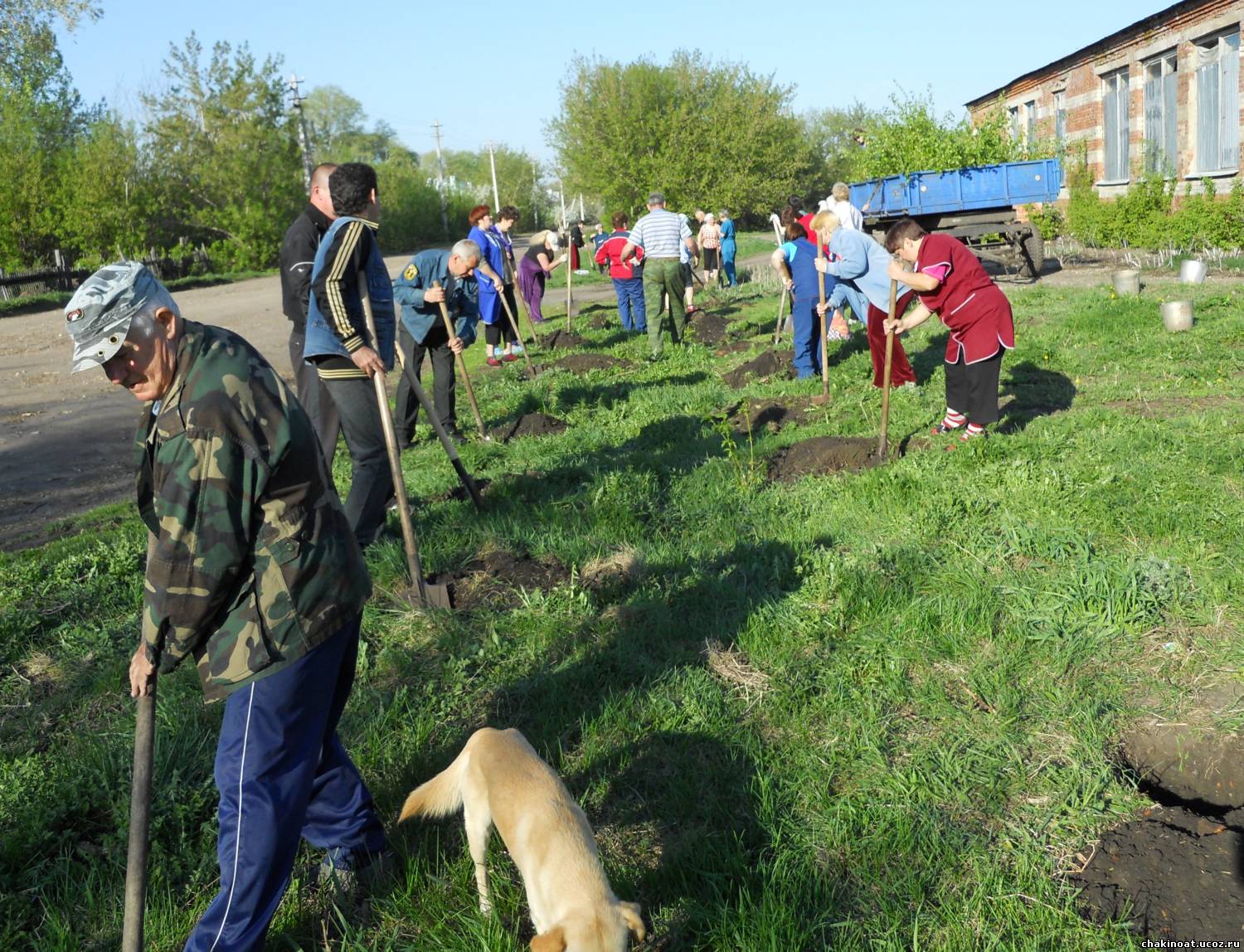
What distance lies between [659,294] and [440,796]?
1116 cm

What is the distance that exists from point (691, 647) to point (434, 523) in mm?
2388

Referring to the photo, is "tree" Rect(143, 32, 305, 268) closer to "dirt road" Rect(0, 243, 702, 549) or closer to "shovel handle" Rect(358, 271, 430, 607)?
"dirt road" Rect(0, 243, 702, 549)

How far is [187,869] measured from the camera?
3281mm

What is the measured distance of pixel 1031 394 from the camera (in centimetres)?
873

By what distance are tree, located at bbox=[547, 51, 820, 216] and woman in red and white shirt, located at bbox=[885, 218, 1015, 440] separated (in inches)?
1252

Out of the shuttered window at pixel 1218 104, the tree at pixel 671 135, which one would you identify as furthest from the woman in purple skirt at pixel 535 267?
the tree at pixel 671 135

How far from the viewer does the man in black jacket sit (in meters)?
5.84

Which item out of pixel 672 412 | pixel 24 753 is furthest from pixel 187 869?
pixel 672 412

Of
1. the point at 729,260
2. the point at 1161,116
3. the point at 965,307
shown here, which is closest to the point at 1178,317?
the point at 965,307

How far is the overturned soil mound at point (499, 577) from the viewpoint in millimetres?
5152

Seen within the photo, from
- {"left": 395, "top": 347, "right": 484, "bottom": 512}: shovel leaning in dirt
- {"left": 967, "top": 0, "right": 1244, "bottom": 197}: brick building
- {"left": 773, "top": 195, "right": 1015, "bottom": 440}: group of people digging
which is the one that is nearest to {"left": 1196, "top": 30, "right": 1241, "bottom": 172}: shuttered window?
{"left": 967, "top": 0, "right": 1244, "bottom": 197}: brick building

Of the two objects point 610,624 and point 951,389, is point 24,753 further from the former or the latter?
point 951,389

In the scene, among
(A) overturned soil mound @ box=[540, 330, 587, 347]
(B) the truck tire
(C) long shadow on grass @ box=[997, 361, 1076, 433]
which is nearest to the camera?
(C) long shadow on grass @ box=[997, 361, 1076, 433]

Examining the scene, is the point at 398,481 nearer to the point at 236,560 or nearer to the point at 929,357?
the point at 236,560
